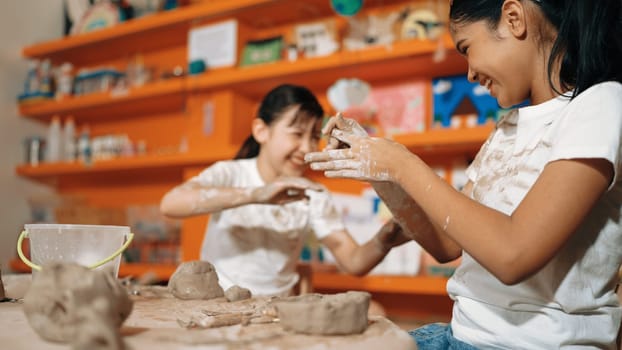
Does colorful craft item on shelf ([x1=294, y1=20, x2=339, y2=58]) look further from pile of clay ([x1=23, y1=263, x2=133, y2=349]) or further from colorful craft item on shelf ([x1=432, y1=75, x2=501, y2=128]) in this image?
pile of clay ([x1=23, y1=263, x2=133, y2=349])

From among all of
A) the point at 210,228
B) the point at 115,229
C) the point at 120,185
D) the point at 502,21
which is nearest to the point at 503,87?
the point at 502,21

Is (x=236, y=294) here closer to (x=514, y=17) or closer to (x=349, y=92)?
(x=514, y=17)

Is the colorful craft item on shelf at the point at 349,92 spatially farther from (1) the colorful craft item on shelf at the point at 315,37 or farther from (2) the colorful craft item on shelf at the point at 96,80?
(2) the colorful craft item on shelf at the point at 96,80

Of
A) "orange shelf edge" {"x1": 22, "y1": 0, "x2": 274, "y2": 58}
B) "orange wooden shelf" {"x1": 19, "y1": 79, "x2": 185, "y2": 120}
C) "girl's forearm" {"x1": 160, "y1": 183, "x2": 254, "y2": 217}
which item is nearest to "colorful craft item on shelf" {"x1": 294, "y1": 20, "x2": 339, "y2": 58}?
"orange shelf edge" {"x1": 22, "y1": 0, "x2": 274, "y2": 58}

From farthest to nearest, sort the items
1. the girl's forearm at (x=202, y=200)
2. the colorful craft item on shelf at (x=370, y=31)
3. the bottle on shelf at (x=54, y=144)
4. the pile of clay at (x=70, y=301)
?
the bottle on shelf at (x=54, y=144)
the colorful craft item on shelf at (x=370, y=31)
the girl's forearm at (x=202, y=200)
the pile of clay at (x=70, y=301)

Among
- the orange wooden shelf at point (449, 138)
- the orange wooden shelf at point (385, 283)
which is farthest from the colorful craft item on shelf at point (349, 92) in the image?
the orange wooden shelf at point (385, 283)

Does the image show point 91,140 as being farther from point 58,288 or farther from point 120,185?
point 58,288

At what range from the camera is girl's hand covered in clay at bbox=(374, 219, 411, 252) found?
1.29 m

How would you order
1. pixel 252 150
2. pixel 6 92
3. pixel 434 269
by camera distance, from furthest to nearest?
pixel 6 92
pixel 434 269
pixel 252 150

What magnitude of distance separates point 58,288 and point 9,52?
9.87 feet

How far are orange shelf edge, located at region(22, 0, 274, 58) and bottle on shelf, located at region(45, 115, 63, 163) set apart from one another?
1.37ft

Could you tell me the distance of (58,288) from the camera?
0.62 m

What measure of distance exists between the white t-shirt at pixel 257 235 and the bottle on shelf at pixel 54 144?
1.81 metres

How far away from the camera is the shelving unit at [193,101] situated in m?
2.13
